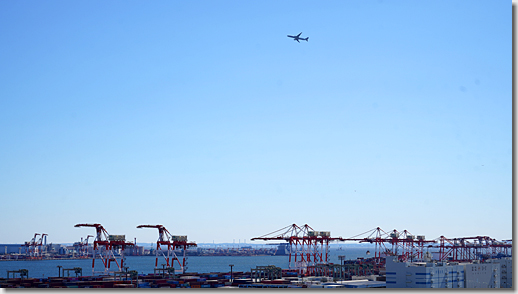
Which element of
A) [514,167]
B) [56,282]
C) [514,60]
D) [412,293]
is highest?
[514,60]

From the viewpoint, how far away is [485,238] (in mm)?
189250

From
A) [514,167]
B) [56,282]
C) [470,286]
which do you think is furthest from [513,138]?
[56,282]

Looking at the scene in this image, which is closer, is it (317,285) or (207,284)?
(317,285)

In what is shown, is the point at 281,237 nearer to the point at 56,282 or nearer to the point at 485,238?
the point at 56,282

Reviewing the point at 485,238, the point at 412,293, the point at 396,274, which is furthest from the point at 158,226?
the point at 485,238

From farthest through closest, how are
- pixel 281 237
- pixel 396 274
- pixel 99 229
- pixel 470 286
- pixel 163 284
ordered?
pixel 281 237 → pixel 99 229 → pixel 163 284 → pixel 470 286 → pixel 396 274

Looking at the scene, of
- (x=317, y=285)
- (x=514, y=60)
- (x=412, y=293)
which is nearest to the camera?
(x=412, y=293)

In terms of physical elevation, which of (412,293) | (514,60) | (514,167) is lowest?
(412,293)

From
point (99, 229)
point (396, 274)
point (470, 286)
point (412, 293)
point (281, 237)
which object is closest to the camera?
point (412, 293)

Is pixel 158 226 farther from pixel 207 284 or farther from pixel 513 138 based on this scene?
pixel 513 138

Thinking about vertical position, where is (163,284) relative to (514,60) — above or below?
below

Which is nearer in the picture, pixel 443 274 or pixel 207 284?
pixel 443 274

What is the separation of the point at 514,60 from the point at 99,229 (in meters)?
87.9

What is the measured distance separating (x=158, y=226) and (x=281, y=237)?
3118cm
